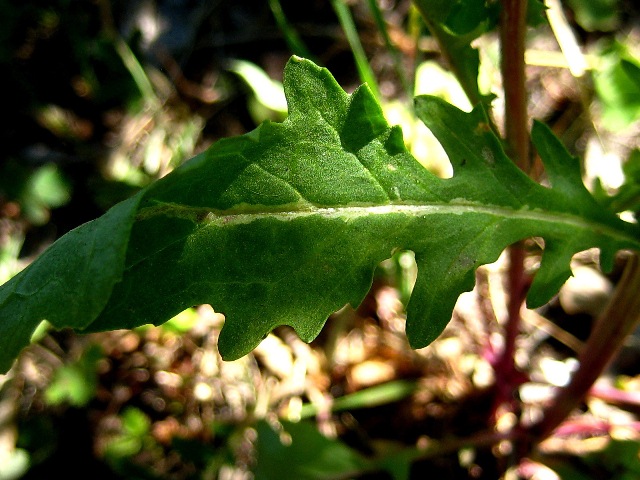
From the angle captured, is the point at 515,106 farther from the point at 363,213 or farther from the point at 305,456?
the point at 305,456

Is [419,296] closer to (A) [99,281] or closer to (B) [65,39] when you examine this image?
(A) [99,281]

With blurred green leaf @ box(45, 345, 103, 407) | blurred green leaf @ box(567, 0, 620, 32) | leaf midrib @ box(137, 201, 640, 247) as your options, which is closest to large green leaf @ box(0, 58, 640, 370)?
leaf midrib @ box(137, 201, 640, 247)

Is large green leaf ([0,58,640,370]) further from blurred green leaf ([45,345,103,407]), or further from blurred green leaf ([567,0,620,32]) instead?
blurred green leaf ([567,0,620,32])

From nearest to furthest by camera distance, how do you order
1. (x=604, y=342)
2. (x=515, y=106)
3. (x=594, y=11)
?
(x=515, y=106)
(x=604, y=342)
(x=594, y=11)

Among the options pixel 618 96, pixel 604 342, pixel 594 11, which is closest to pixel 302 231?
pixel 604 342

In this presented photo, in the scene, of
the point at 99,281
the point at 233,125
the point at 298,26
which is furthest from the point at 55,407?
the point at 298,26

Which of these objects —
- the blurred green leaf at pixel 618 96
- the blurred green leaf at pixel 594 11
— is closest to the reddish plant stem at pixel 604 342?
the blurred green leaf at pixel 618 96
